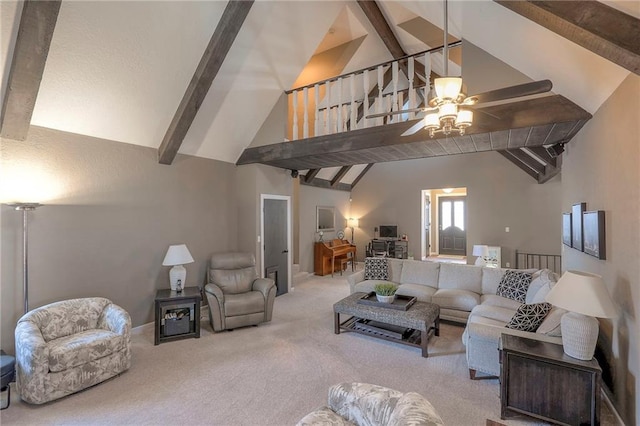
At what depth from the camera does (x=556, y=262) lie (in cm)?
717

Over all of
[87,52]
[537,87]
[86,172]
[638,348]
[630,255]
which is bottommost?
[638,348]

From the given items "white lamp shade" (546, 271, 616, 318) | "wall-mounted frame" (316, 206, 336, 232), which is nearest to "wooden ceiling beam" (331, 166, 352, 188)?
"wall-mounted frame" (316, 206, 336, 232)

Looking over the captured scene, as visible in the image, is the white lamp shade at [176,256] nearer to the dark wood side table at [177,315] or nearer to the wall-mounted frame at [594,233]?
the dark wood side table at [177,315]

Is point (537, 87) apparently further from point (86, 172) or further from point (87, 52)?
point (86, 172)

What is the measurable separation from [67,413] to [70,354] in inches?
18.4

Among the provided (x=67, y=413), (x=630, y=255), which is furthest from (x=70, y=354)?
(x=630, y=255)

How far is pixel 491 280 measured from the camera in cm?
460

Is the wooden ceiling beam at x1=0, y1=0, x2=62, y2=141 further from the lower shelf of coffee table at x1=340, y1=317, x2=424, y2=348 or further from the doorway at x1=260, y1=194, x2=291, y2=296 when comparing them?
the lower shelf of coffee table at x1=340, y1=317, x2=424, y2=348

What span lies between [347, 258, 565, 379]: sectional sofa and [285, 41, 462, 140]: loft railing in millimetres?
2610

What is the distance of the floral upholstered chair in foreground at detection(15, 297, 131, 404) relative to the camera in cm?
255

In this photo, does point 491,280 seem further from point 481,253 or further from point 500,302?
point 481,253

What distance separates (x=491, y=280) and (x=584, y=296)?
2.67 meters

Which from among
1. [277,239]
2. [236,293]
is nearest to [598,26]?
[236,293]

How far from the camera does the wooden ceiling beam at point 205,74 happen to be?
351 cm
